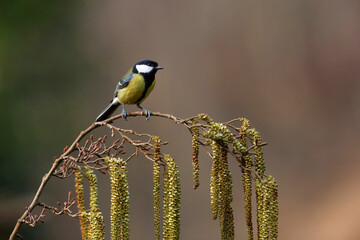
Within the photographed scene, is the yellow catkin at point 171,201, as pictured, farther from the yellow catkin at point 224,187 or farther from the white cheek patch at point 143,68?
the white cheek patch at point 143,68

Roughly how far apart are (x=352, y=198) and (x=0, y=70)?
196 cm

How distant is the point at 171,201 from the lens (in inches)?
33.7

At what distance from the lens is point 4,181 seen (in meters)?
2.72

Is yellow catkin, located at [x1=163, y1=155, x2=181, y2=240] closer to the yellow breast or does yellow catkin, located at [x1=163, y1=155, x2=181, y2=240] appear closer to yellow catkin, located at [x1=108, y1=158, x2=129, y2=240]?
yellow catkin, located at [x1=108, y1=158, x2=129, y2=240]

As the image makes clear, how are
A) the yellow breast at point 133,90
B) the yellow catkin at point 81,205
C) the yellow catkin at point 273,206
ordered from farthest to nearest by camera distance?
the yellow breast at point 133,90
the yellow catkin at point 81,205
the yellow catkin at point 273,206

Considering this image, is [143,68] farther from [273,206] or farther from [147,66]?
[273,206]

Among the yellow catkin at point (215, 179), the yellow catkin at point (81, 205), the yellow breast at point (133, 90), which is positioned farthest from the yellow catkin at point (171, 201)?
the yellow breast at point (133, 90)

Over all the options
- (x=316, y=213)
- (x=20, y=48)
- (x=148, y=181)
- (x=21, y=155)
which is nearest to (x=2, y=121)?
(x=21, y=155)

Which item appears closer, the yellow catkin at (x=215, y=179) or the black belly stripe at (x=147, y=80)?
the yellow catkin at (x=215, y=179)

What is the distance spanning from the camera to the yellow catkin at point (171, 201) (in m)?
0.85

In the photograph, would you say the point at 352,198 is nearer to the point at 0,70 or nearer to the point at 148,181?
the point at 148,181

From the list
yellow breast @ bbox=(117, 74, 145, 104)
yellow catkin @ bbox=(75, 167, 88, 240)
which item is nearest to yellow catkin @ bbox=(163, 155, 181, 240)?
yellow catkin @ bbox=(75, 167, 88, 240)

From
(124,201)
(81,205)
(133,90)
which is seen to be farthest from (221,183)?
(133,90)

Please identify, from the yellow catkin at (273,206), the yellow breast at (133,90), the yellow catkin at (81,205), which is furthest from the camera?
the yellow breast at (133,90)
